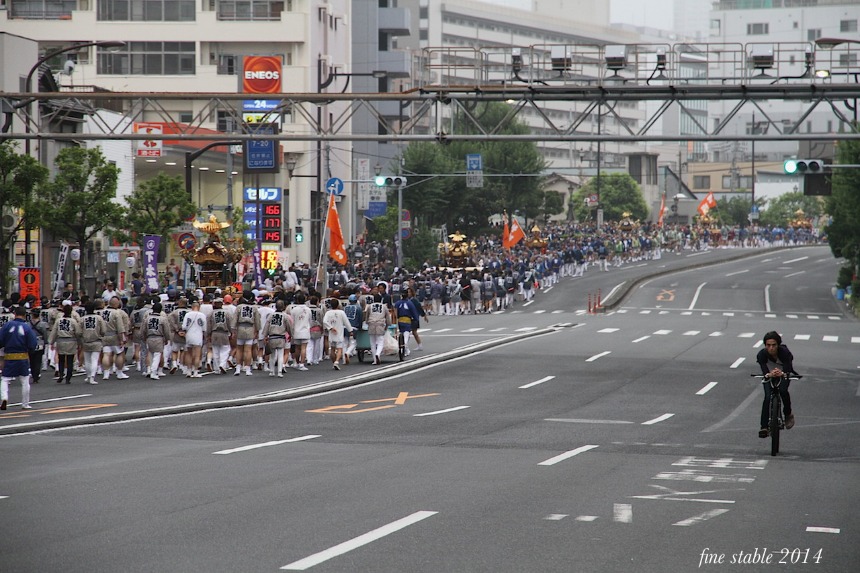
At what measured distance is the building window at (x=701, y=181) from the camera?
6363 inches

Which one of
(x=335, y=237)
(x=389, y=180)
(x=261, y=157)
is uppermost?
(x=261, y=157)

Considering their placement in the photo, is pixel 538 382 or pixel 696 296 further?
pixel 696 296

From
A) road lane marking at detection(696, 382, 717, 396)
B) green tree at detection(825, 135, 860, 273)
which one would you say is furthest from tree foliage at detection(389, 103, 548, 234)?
road lane marking at detection(696, 382, 717, 396)

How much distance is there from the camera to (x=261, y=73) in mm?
65062

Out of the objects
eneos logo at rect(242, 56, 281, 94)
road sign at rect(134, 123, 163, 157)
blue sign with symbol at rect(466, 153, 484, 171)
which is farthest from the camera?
blue sign with symbol at rect(466, 153, 484, 171)

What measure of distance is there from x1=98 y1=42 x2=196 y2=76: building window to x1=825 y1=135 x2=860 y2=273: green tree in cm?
3826

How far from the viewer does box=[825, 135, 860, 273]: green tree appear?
59.3m

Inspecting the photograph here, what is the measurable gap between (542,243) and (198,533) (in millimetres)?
72191

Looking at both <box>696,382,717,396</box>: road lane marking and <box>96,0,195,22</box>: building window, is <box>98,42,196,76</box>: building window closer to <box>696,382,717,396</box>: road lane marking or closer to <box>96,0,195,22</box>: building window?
<box>96,0,195,22</box>: building window

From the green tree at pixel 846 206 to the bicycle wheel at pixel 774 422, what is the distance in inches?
1728

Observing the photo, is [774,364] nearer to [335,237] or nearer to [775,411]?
[775,411]

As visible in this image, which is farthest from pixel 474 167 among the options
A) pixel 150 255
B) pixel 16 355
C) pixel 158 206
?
pixel 16 355

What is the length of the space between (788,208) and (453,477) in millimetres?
132515

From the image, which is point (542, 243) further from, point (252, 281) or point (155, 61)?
point (252, 281)
